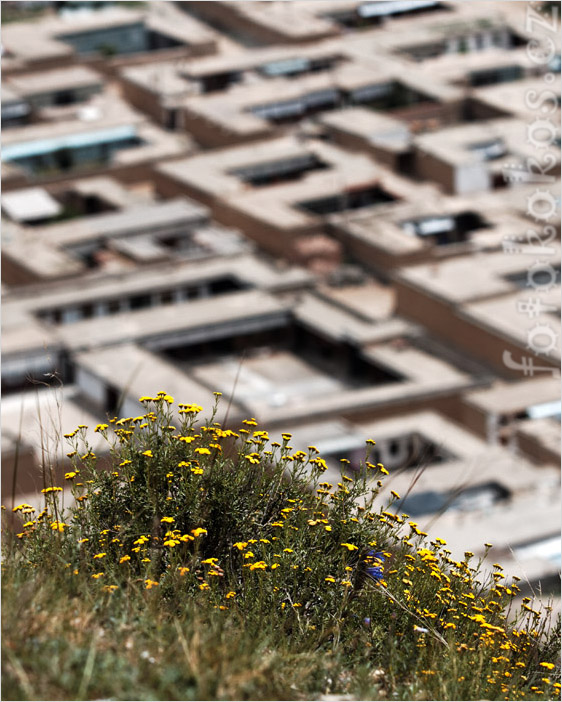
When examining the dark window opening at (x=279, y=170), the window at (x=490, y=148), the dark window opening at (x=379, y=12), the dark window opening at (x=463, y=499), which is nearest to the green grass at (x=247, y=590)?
the dark window opening at (x=463, y=499)

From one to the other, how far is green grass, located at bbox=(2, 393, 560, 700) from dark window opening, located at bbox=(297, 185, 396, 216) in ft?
87.9

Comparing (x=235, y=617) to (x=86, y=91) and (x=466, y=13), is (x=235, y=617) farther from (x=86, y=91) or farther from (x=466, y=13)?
(x=466, y=13)

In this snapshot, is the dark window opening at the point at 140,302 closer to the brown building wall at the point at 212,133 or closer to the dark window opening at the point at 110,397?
the dark window opening at the point at 110,397

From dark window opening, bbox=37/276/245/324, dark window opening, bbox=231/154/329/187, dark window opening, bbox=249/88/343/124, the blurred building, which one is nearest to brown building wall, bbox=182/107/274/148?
the blurred building

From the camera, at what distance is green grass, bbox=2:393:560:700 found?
499 centimetres

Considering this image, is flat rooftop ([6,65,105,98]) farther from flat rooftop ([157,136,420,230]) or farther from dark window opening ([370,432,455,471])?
dark window opening ([370,432,455,471])

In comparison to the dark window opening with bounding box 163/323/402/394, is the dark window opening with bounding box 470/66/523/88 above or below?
above

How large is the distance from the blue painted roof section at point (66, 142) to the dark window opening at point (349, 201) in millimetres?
6309

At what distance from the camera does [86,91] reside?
1594 inches

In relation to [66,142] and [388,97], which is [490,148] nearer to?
[388,97]

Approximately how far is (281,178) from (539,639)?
29.9 meters

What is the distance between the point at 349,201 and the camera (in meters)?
33.8

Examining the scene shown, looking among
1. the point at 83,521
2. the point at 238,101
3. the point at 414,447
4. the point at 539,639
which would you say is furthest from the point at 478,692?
the point at 238,101

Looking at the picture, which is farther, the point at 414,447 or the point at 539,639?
the point at 414,447
